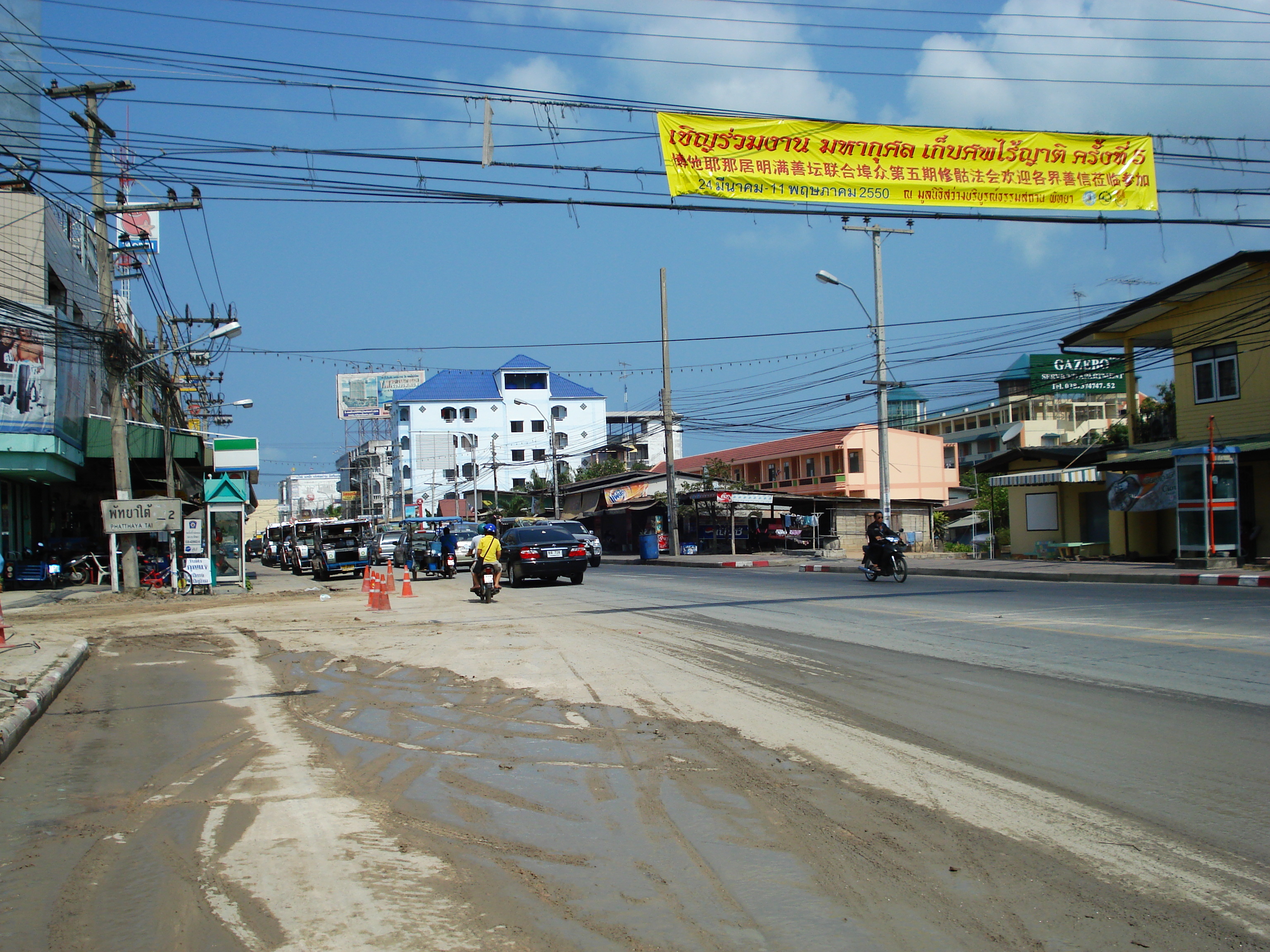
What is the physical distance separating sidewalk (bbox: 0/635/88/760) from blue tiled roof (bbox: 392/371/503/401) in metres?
82.4

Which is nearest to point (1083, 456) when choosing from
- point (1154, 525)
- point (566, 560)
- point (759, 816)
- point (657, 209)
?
point (1154, 525)

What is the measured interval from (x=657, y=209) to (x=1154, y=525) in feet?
73.2

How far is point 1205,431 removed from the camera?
2784 centimetres

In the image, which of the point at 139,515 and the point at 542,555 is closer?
the point at 139,515

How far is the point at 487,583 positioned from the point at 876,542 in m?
9.35

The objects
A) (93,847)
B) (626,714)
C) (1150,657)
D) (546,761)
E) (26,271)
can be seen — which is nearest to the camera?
(93,847)

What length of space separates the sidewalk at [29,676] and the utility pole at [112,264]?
9.85 m

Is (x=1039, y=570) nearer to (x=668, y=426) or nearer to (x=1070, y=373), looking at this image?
(x=668, y=426)

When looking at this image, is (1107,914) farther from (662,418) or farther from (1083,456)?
(662,418)

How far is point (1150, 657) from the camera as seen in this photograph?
1019cm

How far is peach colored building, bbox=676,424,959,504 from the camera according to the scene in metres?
62.0

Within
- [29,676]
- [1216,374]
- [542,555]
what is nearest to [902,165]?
[29,676]

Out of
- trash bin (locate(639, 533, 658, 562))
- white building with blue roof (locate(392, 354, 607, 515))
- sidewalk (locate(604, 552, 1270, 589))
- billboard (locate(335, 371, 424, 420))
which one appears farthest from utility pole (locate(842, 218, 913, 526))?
billboard (locate(335, 371, 424, 420))

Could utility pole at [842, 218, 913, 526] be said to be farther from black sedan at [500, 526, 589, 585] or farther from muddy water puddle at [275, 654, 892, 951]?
muddy water puddle at [275, 654, 892, 951]
